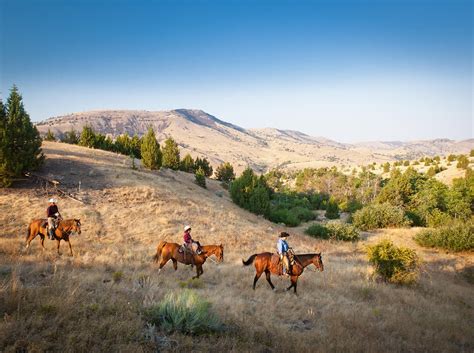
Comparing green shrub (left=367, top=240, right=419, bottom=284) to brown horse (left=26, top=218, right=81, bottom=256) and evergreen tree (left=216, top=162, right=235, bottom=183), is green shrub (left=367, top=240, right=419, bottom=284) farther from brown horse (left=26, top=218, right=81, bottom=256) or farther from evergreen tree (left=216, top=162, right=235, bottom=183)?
evergreen tree (left=216, top=162, right=235, bottom=183)

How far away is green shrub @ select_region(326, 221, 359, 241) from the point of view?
104 feet

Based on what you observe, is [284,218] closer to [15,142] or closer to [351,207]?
[351,207]

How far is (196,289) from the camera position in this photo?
11.7 metres

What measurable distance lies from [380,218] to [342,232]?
32.5ft

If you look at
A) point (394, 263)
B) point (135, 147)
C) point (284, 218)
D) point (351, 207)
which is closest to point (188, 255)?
point (394, 263)

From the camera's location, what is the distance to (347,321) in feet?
30.3

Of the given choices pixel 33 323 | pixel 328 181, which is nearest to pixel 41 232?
pixel 33 323

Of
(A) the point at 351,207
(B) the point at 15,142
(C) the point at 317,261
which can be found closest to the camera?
(C) the point at 317,261

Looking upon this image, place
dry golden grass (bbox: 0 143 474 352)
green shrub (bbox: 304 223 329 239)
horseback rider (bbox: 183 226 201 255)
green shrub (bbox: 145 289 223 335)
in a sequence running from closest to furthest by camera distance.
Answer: dry golden grass (bbox: 0 143 474 352)
green shrub (bbox: 145 289 223 335)
horseback rider (bbox: 183 226 201 255)
green shrub (bbox: 304 223 329 239)

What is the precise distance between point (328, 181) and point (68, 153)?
65679 mm

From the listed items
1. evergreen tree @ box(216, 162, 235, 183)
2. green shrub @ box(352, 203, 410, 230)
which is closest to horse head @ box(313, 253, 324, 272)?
green shrub @ box(352, 203, 410, 230)

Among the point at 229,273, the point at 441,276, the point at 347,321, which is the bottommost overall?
the point at 441,276

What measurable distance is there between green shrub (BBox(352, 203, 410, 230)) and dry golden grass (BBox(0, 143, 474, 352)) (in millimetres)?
11336

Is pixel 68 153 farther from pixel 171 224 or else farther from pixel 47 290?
pixel 47 290
